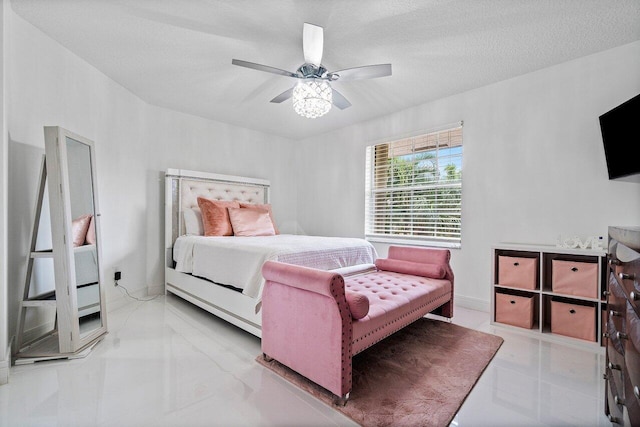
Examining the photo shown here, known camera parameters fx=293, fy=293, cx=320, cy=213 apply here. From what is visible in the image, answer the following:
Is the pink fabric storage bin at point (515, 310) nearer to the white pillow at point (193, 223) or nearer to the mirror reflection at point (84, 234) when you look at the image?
the white pillow at point (193, 223)

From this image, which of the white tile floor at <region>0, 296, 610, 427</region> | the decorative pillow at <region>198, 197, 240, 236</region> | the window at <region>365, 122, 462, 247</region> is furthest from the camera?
the decorative pillow at <region>198, 197, 240, 236</region>

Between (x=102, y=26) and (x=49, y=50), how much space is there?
1.98 ft

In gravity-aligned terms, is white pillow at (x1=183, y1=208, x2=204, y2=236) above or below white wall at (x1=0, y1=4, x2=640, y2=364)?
below

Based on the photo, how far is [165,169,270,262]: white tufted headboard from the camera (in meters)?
3.71

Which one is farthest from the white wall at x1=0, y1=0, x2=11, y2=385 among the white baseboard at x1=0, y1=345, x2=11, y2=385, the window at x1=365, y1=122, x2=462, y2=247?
the window at x1=365, y1=122, x2=462, y2=247

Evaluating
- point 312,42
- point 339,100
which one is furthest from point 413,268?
point 312,42

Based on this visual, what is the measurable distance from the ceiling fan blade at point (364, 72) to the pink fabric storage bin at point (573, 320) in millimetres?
2384

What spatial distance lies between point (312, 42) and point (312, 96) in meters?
0.37

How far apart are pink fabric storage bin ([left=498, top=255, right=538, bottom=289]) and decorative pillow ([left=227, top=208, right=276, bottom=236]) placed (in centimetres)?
259

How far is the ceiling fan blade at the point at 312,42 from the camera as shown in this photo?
205 centimetres

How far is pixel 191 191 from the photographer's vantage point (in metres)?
3.90

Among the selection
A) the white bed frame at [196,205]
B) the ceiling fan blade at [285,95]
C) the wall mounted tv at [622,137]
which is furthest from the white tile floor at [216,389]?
the ceiling fan blade at [285,95]

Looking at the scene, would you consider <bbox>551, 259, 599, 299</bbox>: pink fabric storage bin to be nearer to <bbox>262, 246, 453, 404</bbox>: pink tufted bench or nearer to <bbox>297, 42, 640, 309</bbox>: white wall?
<bbox>297, 42, 640, 309</bbox>: white wall

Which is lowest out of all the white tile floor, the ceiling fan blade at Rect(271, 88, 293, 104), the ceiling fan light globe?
the white tile floor
